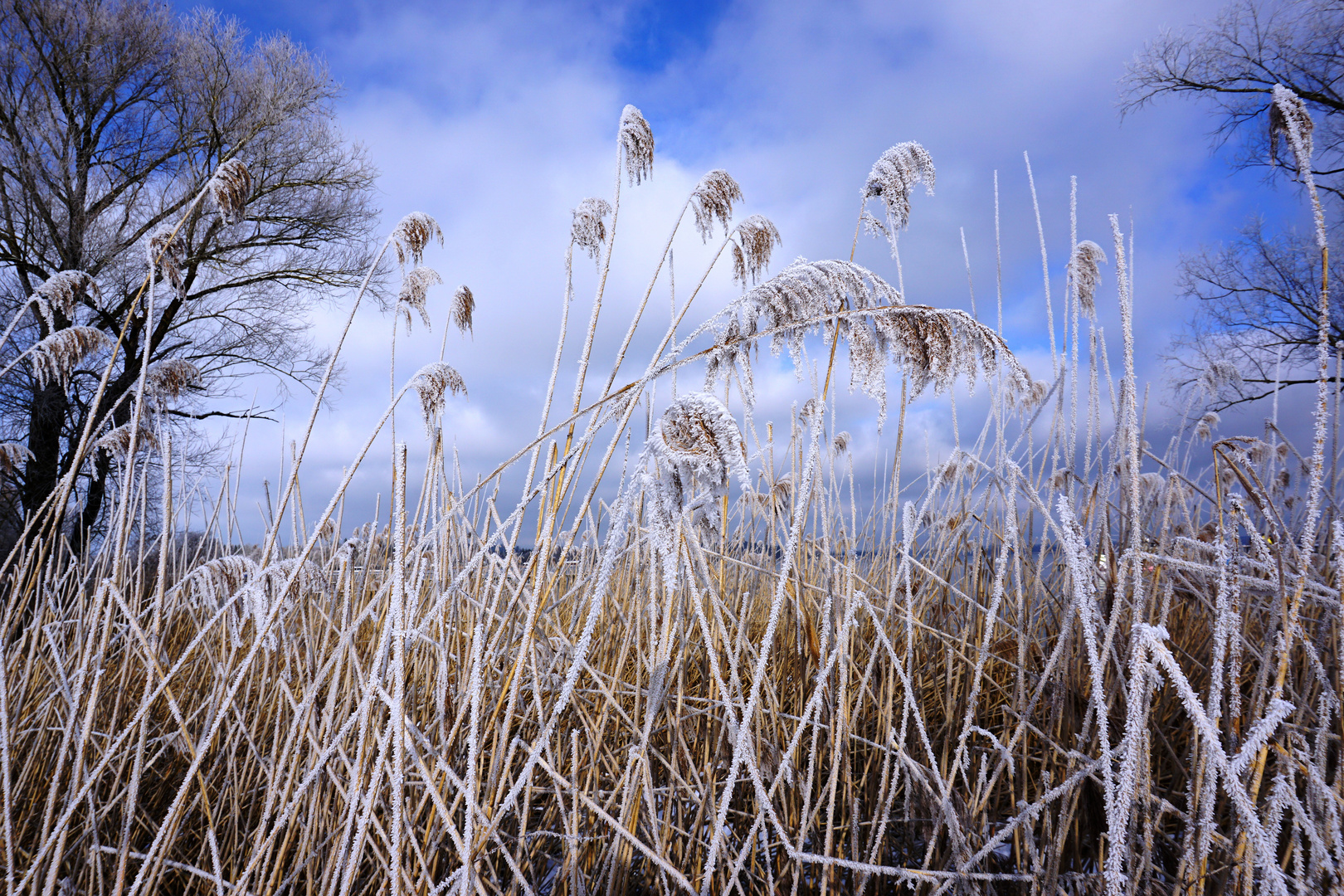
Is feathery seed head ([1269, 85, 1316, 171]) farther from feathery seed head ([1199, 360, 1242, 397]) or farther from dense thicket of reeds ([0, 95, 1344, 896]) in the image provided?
feathery seed head ([1199, 360, 1242, 397])

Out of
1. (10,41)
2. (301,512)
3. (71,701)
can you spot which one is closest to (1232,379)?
(301,512)

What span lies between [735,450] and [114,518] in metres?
2.50

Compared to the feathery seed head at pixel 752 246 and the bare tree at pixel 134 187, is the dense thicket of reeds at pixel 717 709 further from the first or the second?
the bare tree at pixel 134 187

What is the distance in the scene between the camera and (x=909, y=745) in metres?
1.76

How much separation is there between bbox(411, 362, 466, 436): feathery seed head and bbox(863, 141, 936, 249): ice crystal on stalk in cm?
124

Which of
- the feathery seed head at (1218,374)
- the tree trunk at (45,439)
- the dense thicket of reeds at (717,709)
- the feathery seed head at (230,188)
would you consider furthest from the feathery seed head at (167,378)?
the tree trunk at (45,439)

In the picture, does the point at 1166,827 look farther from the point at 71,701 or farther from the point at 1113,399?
the point at 71,701

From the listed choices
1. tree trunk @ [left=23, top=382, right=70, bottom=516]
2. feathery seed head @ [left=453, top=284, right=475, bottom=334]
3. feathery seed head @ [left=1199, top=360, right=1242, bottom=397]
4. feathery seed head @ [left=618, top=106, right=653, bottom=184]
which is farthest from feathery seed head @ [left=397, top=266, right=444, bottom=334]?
tree trunk @ [left=23, top=382, right=70, bottom=516]

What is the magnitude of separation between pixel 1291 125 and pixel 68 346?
3840 mm

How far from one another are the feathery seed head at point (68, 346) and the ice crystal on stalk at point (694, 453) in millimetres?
2736

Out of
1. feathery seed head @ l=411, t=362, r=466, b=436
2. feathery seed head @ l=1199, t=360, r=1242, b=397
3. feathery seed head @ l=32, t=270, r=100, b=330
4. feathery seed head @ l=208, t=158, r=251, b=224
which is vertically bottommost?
feathery seed head @ l=411, t=362, r=466, b=436

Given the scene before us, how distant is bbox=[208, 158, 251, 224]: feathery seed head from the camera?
77.7 inches

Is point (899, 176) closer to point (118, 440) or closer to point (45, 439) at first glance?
Result: point (118, 440)

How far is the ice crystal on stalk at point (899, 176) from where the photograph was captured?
1.73 m
